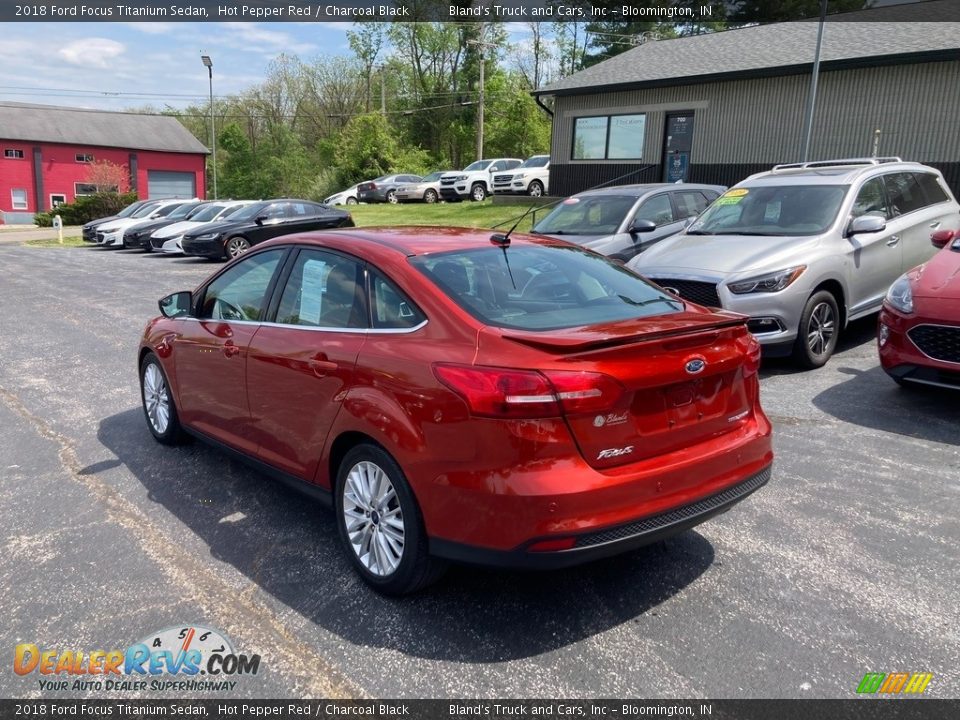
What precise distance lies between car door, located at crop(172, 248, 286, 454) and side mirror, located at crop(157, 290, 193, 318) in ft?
0.41

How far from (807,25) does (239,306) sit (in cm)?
2188

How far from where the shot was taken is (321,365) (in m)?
3.75

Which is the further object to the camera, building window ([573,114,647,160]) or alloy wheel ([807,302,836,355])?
building window ([573,114,647,160])

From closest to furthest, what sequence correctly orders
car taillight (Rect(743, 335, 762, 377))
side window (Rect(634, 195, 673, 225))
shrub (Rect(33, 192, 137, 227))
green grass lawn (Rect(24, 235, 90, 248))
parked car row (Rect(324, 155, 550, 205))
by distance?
car taillight (Rect(743, 335, 762, 377)), side window (Rect(634, 195, 673, 225)), green grass lawn (Rect(24, 235, 90, 248)), parked car row (Rect(324, 155, 550, 205)), shrub (Rect(33, 192, 137, 227))

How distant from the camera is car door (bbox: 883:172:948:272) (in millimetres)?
8508

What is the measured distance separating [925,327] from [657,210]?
518 centimetres

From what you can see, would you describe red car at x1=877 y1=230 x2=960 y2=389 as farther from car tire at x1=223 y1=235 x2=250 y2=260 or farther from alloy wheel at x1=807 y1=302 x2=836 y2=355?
car tire at x1=223 y1=235 x2=250 y2=260

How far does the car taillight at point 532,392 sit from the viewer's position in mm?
2902

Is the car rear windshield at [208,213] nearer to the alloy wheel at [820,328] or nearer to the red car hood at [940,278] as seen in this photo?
the alloy wheel at [820,328]

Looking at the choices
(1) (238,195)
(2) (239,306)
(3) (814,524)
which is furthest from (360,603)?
(1) (238,195)

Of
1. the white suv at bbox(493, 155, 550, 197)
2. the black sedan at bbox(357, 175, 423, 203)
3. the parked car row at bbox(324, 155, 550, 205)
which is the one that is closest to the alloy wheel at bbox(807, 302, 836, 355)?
the parked car row at bbox(324, 155, 550, 205)

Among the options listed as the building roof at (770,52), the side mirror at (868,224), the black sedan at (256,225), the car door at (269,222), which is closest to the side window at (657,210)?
the side mirror at (868,224)

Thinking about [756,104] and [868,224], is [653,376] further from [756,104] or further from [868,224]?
[756,104]

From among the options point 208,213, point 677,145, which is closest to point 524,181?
point 677,145
